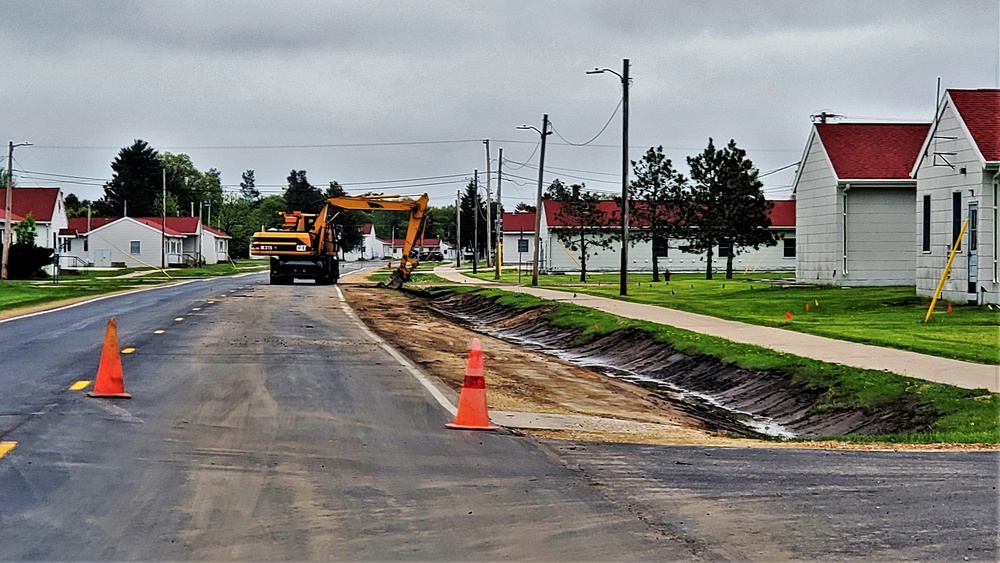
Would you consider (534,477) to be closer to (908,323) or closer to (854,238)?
(908,323)

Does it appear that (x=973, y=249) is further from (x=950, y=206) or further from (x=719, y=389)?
(x=719, y=389)

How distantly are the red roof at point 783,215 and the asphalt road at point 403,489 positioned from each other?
65.1 meters

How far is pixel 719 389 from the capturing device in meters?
18.8

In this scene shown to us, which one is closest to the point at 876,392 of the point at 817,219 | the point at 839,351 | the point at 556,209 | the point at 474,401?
the point at 839,351

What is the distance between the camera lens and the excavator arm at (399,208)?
5112cm

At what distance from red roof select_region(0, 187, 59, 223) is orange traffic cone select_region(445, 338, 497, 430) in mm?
81982

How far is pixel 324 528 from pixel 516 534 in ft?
3.99

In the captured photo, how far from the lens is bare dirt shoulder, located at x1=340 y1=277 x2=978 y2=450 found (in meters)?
12.5

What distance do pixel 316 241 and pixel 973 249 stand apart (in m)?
31.3

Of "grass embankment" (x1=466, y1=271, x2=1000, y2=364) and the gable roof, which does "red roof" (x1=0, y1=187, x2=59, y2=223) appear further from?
"grass embankment" (x1=466, y1=271, x2=1000, y2=364)

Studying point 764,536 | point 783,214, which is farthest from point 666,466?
point 783,214

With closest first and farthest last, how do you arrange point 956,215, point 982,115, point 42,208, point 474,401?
point 474,401 → point 982,115 → point 956,215 → point 42,208

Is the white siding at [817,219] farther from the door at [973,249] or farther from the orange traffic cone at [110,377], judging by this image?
the orange traffic cone at [110,377]

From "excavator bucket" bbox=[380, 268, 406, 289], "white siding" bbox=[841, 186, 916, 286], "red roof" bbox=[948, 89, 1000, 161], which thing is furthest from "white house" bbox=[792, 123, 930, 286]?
"excavator bucket" bbox=[380, 268, 406, 289]
